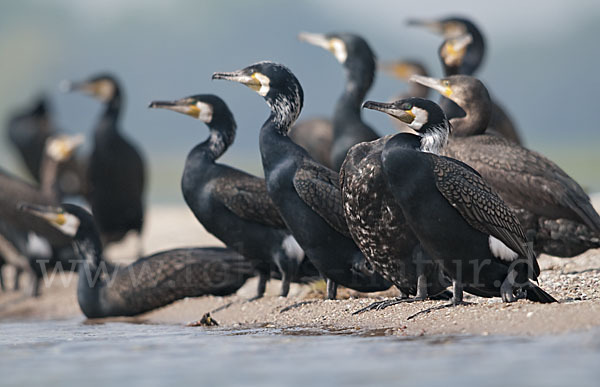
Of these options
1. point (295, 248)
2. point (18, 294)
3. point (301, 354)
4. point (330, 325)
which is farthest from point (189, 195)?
point (18, 294)

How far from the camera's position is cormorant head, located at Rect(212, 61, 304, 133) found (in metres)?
8.89

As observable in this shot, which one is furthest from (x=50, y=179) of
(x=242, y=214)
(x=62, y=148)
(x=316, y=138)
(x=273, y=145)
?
(x=273, y=145)

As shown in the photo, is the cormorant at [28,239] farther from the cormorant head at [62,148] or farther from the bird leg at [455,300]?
the bird leg at [455,300]

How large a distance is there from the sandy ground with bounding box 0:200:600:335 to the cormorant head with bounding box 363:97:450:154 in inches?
42.0

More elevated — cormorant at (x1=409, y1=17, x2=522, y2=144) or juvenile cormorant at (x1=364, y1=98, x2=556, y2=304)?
cormorant at (x1=409, y1=17, x2=522, y2=144)

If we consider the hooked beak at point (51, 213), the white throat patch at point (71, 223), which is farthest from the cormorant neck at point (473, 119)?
the hooked beak at point (51, 213)

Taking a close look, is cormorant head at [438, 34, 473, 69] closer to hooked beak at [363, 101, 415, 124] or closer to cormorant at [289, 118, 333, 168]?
cormorant at [289, 118, 333, 168]

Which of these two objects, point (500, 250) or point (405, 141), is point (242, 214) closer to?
point (405, 141)

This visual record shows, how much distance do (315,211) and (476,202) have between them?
1710 mm

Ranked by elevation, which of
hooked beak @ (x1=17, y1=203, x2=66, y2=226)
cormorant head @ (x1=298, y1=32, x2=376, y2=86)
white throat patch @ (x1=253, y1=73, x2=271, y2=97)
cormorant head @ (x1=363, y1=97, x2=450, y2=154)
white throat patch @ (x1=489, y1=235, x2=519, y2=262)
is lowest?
white throat patch @ (x1=489, y1=235, x2=519, y2=262)

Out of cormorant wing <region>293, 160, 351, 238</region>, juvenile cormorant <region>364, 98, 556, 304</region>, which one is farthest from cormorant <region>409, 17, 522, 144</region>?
juvenile cormorant <region>364, 98, 556, 304</region>

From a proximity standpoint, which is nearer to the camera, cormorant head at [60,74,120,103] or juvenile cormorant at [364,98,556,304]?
juvenile cormorant at [364,98,556,304]

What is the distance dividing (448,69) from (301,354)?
5996 mm

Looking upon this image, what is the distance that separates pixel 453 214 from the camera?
698 cm
